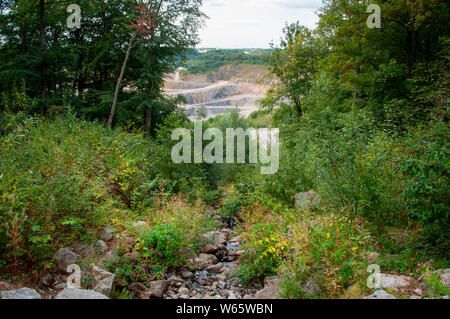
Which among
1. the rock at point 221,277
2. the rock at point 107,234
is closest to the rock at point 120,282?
the rock at point 107,234

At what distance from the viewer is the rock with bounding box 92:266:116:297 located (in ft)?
12.4

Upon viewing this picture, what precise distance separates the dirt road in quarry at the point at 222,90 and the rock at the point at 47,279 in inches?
805

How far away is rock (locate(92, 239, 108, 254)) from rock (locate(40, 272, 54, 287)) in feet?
2.56

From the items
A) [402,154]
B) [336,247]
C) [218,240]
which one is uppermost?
[402,154]

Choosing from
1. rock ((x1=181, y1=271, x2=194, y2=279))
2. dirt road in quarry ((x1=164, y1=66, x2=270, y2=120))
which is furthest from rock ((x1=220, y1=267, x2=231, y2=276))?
dirt road in quarry ((x1=164, y1=66, x2=270, y2=120))

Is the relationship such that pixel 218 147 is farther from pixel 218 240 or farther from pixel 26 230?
pixel 26 230

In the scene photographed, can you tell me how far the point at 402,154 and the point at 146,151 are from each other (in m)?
7.03

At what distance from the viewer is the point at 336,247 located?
13.5 ft

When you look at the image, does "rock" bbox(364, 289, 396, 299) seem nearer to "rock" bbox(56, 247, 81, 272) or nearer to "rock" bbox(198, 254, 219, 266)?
"rock" bbox(198, 254, 219, 266)

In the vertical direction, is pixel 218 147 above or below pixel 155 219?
above

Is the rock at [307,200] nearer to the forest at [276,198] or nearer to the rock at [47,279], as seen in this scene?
the forest at [276,198]

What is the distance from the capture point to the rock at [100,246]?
15.2 feet

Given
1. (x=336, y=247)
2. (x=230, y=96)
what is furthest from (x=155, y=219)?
(x=230, y=96)

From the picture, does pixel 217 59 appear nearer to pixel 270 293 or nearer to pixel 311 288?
pixel 270 293
